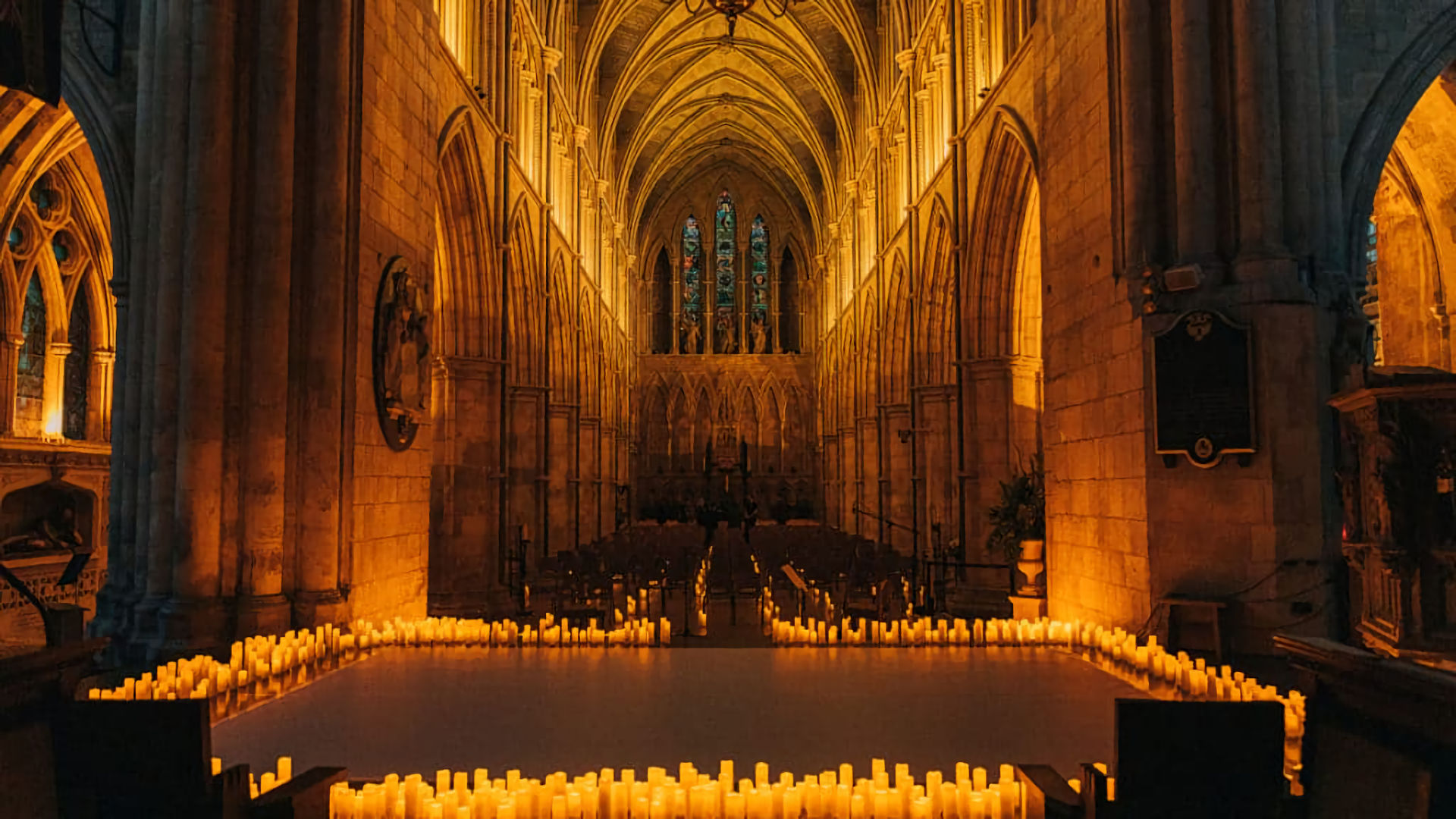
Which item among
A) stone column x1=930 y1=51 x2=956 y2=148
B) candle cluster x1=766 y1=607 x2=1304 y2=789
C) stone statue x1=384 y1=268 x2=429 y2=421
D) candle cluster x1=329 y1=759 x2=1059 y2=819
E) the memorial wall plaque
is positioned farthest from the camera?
stone column x1=930 y1=51 x2=956 y2=148

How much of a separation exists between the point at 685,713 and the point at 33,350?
17.6m

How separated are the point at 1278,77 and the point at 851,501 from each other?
23305 mm

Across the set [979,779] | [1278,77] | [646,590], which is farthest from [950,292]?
[979,779]

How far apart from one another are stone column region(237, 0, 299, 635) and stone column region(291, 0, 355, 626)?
0.17 metres

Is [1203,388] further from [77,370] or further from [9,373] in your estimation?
[77,370]

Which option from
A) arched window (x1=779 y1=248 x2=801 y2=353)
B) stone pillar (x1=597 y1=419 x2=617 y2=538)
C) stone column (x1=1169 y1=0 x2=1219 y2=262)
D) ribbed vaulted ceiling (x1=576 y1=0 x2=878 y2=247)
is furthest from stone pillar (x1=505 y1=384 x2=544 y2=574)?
arched window (x1=779 y1=248 x2=801 y2=353)

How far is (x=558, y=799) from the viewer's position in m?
3.89

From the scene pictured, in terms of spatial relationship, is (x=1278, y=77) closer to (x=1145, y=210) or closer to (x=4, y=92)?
(x=1145, y=210)

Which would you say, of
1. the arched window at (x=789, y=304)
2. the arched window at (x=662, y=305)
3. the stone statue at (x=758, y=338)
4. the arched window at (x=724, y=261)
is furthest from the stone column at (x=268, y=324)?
the arched window at (x=789, y=304)

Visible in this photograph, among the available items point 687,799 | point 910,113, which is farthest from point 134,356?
point 910,113

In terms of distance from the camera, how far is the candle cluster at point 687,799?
12.8 feet

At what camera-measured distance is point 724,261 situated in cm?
4184

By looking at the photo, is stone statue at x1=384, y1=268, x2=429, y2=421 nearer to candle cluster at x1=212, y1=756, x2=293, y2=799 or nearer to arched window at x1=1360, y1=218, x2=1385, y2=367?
candle cluster at x1=212, y1=756, x2=293, y2=799

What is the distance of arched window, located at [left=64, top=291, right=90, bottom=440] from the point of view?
18.5 meters
